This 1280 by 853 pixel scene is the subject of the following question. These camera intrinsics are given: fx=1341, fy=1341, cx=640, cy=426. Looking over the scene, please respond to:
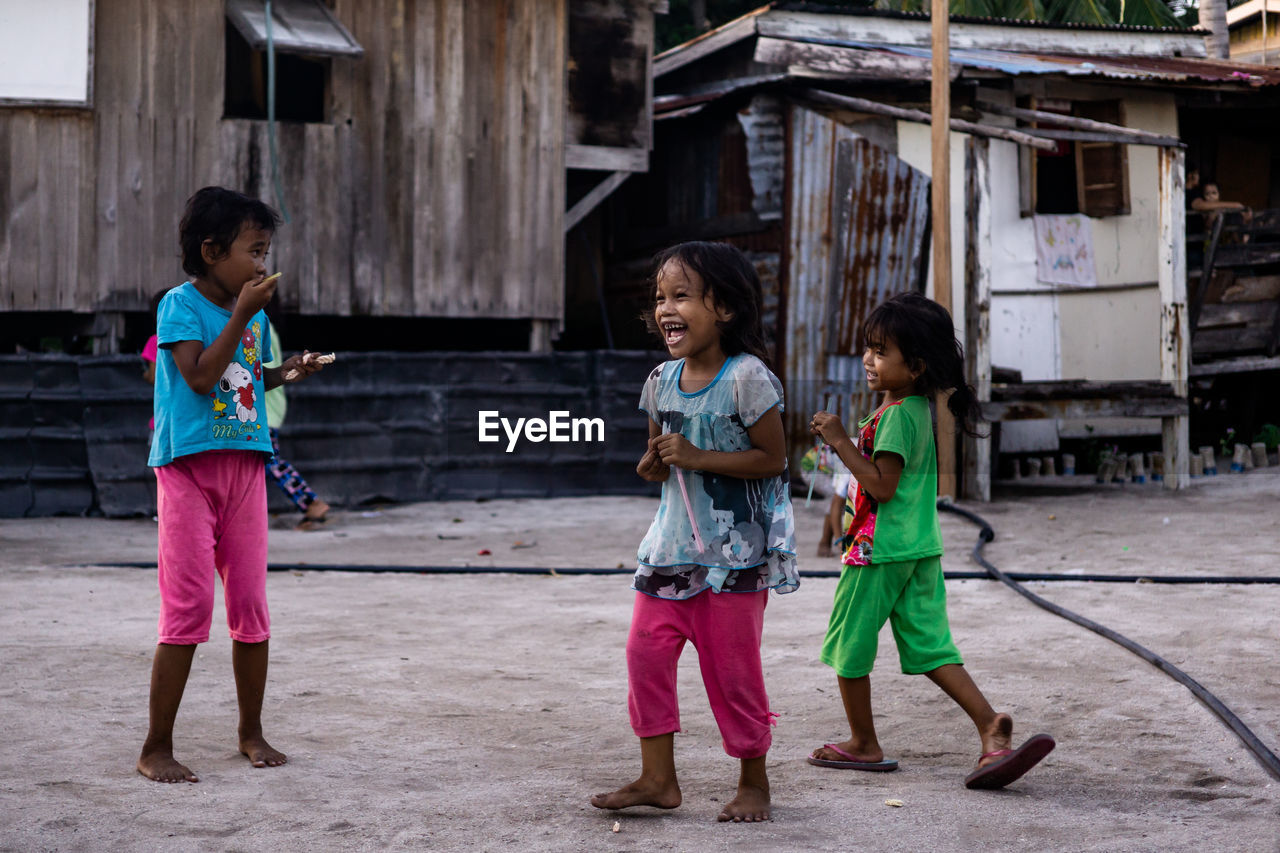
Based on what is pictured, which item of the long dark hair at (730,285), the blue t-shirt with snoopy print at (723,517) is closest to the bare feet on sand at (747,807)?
the blue t-shirt with snoopy print at (723,517)

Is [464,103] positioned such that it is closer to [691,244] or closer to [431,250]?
[431,250]

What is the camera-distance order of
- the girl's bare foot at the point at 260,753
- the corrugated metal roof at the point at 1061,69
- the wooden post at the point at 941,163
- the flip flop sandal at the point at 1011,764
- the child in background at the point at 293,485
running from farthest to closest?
the corrugated metal roof at the point at 1061,69 → the wooden post at the point at 941,163 → the child in background at the point at 293,485 → the girl's bare foot at the point at 260,753 → the flip flop sandal at the point at 1011,764

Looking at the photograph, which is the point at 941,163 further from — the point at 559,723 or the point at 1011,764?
the point at 1011,764

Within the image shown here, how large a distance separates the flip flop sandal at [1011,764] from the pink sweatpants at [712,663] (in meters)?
0.60

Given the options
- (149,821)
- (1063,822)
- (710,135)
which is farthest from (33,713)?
(710,135)

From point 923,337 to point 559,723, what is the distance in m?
1.62

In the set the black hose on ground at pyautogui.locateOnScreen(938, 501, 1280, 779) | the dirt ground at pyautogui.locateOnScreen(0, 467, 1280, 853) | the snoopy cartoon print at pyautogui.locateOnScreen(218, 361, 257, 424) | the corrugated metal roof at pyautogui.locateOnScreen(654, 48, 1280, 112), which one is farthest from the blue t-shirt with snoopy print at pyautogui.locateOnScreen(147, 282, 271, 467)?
the corrugated metal roof at pyautogui.locateOnScreen(654, 48, 1280, 112)

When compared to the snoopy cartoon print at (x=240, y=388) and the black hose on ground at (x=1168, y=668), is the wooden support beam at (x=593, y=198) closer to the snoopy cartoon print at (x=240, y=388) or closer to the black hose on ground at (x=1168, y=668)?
the black hose on ground at (x=1168, y=668)

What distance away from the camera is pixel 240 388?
12.0ft

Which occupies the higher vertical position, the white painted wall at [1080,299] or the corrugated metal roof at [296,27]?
the corrugated metal roof at [296,27]

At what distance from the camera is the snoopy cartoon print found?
143 inches

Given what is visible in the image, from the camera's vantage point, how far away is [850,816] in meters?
3.20

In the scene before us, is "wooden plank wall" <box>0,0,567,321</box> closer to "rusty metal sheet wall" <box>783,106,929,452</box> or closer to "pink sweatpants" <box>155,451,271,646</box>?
"rusty metal sheet wall" <box>783,106,929,452</box>

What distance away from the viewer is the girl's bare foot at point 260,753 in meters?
3.59
